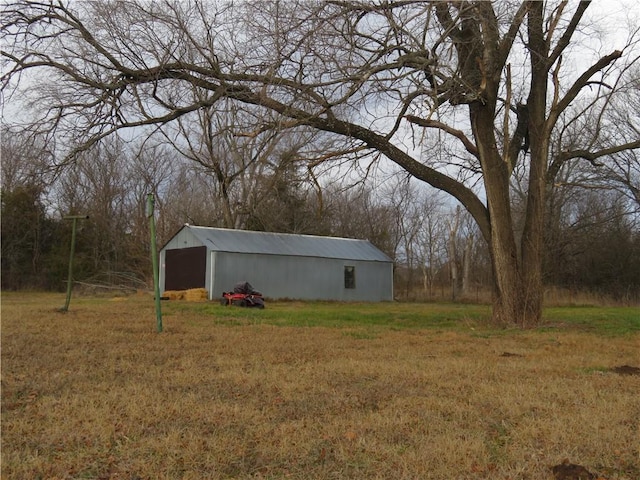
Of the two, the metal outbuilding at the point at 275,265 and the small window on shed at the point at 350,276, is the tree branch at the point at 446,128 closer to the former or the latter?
the metal outbuilding at the point at 275,265

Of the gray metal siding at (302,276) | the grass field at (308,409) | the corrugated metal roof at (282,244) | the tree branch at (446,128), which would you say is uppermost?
the tree branch at (446,128)

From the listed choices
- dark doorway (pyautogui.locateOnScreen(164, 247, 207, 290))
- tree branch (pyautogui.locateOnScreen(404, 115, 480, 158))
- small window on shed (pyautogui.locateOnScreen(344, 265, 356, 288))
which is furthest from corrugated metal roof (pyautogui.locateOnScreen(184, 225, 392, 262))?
tree branch (pyautogui.locateOnScreen(404, 115, 480, 158))

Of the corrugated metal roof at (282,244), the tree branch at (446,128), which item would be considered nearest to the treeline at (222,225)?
the corrugated metal roof at (282,244)

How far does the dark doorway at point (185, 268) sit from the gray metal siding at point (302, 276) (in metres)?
1.09

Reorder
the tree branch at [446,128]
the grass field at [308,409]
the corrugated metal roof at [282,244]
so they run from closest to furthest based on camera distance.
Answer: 1. the grass field at [308,409]
2. the tree branch at [446,128]
3. the corrugated metal roof at [282,244]

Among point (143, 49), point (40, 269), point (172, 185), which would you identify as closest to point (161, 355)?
point (143, 49)

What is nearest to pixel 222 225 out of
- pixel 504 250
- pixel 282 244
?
pixel 282 244

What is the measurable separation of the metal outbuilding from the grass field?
16.8 metres

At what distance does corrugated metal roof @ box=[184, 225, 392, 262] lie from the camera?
27.4 m

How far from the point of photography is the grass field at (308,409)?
3803 mm

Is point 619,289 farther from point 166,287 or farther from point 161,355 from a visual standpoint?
point 161,355

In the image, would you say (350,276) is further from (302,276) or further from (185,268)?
(185,268)

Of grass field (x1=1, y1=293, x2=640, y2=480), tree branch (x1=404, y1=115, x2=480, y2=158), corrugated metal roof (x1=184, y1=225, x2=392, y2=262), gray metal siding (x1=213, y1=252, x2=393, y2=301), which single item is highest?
tree branch (x1=404, y1=115, x2=480, y2=158)

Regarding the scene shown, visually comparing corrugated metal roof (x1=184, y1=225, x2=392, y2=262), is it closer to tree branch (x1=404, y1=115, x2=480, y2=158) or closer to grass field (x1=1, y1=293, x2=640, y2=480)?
tree branch (x1=404, y1=115, x2=480, y2=158)
